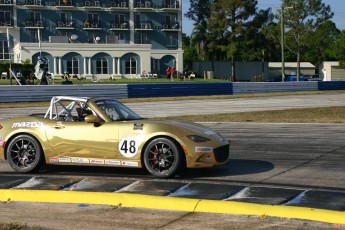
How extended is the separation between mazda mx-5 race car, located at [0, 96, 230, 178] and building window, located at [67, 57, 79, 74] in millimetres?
62359

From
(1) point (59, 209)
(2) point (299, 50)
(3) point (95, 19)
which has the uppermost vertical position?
(3) point (95, 19)

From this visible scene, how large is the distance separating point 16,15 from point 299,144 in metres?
70.1

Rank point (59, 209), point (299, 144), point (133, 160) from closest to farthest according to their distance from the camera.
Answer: point (59, 209) → point (133, 160) → point (299, 144)

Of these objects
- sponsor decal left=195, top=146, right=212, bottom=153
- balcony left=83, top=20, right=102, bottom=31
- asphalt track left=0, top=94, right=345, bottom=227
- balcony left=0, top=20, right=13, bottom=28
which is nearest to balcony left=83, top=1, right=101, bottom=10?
balcony left=83, top=20, right=102, bottom=31

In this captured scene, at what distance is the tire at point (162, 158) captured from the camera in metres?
8.02

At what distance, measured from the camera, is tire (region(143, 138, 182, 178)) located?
8023 millimetres

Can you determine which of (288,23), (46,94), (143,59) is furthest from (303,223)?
(288,23)

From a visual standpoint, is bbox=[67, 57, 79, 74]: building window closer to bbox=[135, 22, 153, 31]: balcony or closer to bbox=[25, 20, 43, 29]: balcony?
bbox=[25, 20, 43, 29]: balcony

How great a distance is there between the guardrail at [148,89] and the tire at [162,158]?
21763 millimetres

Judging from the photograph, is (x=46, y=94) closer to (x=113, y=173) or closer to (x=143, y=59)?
(x=113, y=173)

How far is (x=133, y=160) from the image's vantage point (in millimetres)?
8250

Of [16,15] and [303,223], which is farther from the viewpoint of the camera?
[16,15]

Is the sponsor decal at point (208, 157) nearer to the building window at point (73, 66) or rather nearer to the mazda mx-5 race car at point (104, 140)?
the mazda mx-5 race car at point (104, 140)

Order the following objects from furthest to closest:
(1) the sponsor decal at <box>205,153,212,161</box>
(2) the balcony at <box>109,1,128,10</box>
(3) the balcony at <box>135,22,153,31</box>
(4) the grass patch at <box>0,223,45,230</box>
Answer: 1. (3) the balcony at <box>135,22,153,31</box>
2. (2) the balcony at <box>109,1,128,10</box>
3. (1) the sponsor decal at <box>205,153,212,161</box>
4. (4) the grass patch at <box>0,223,45,230</box>
